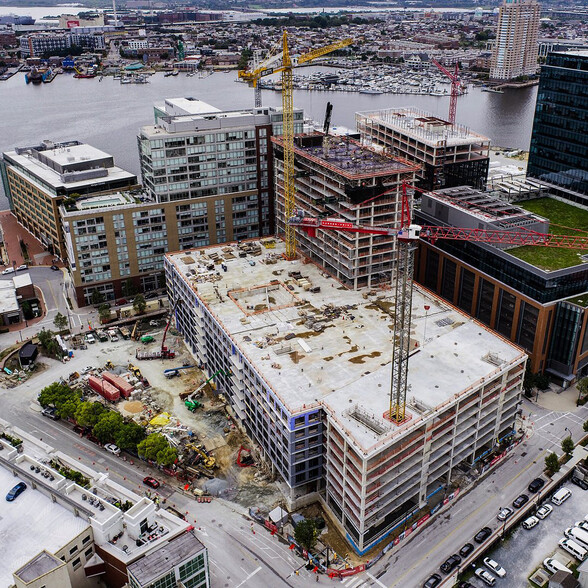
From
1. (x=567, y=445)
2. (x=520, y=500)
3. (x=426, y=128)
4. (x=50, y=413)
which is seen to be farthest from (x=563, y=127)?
(x=50, y=413)

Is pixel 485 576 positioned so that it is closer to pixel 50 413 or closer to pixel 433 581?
pixel 433 581

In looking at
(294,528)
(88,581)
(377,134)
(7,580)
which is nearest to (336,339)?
(294,528)

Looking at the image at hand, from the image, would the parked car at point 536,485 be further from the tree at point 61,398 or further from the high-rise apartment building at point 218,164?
the high-rise apartment building at point 218,164

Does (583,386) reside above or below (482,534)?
above

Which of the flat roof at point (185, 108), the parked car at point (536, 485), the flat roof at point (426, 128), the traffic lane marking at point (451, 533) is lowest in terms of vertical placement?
the traffic lane marking at point (451, 533)

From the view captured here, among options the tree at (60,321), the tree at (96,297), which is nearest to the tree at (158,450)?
the tree at (60,321)

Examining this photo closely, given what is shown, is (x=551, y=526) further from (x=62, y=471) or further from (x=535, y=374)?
(x=62, y=471)
